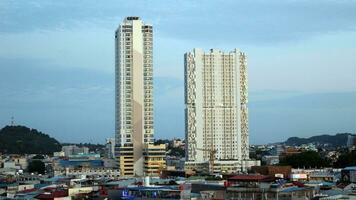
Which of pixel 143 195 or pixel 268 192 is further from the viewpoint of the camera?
pixel 143 195

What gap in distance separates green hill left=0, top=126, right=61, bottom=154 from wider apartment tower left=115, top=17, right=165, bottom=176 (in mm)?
67425

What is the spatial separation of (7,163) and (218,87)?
29.2 m

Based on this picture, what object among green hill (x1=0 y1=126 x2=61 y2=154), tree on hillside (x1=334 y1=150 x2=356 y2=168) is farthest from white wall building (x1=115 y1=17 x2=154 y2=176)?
green hill (x1=0 y1=126 x2=61 y2=154)

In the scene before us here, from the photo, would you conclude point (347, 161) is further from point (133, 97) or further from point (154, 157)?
point (133, 97)

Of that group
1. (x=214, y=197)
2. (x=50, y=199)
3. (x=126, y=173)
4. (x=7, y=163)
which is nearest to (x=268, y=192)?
(x=214, y=197)

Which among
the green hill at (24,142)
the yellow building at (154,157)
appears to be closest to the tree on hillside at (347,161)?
the yellow building at (154,157)

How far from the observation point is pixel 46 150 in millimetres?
146000

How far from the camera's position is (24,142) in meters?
145

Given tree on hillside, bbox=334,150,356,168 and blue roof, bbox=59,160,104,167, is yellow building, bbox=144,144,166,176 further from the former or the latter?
tree on hillside, bbox=334,150,356,168

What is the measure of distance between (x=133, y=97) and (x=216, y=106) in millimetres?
9227

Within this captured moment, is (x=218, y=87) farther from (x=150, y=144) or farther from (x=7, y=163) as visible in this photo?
(x=7, y=163)

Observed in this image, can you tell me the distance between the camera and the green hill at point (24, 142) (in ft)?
462

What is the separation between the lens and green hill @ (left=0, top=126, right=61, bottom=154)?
462ft

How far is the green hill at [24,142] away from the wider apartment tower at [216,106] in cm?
6875
